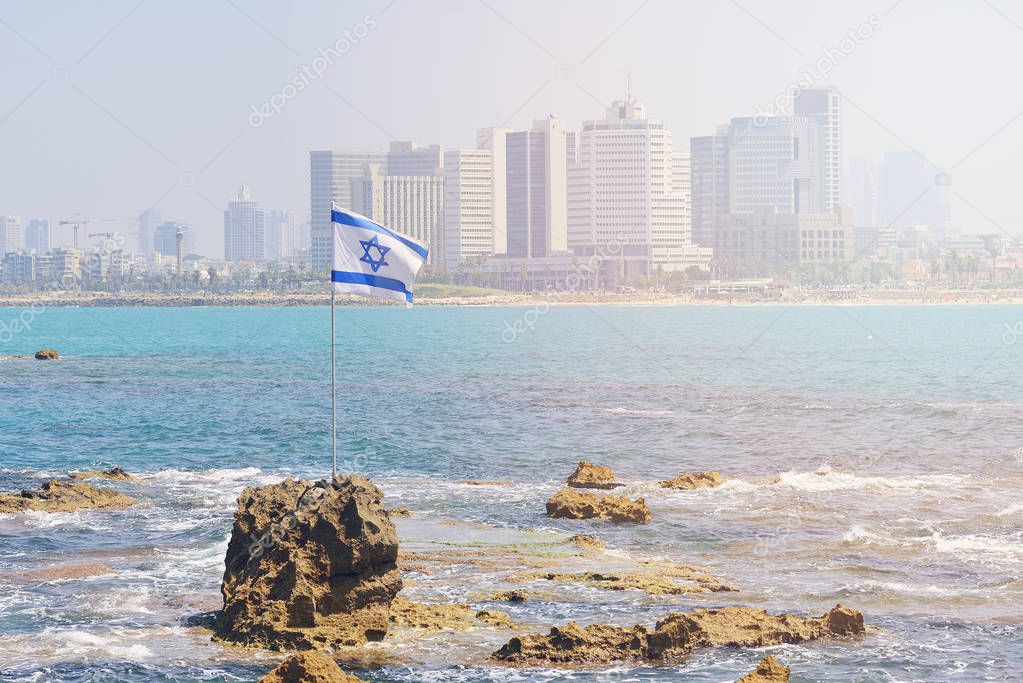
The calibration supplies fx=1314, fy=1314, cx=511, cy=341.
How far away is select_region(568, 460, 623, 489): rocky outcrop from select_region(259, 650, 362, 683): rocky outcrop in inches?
783

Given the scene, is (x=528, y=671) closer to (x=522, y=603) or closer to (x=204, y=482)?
(x=522, y=603)

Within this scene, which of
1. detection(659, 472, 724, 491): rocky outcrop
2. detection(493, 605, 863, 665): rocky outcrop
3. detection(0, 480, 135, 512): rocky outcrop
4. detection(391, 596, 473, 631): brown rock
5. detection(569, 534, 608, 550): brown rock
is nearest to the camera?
detection(493, 605, 863, 665): rocky outcrop

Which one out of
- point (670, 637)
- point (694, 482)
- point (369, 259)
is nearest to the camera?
point (670, 637)

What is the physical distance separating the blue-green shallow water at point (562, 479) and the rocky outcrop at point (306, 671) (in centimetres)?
132

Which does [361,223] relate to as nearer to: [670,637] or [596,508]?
[670,637]

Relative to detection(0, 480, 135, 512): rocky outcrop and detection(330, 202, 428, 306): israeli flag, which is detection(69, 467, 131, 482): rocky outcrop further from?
detection(330, 202, 428, 306): israeli flag

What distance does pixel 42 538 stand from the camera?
30547 millimetres

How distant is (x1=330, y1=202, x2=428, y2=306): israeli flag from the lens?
24.6 meters

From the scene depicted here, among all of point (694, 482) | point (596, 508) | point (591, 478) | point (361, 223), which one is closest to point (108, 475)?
point (591, 478)

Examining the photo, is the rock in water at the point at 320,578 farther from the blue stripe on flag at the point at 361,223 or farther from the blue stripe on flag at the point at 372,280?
the blue stripe on flag at the point at 361,223

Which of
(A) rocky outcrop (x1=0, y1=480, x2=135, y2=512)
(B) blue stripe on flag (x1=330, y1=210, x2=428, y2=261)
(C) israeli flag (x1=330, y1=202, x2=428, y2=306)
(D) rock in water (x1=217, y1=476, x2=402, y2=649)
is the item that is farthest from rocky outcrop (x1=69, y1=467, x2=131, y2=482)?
(B) blue stripe on flag (x1=330, y1=210, x2=428, y2=261)

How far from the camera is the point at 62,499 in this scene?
1371 inches

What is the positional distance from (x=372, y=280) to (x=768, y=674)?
10.5m

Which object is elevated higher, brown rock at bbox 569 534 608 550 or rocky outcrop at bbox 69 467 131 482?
rocky outcrop at bbox 69 467 131 482
